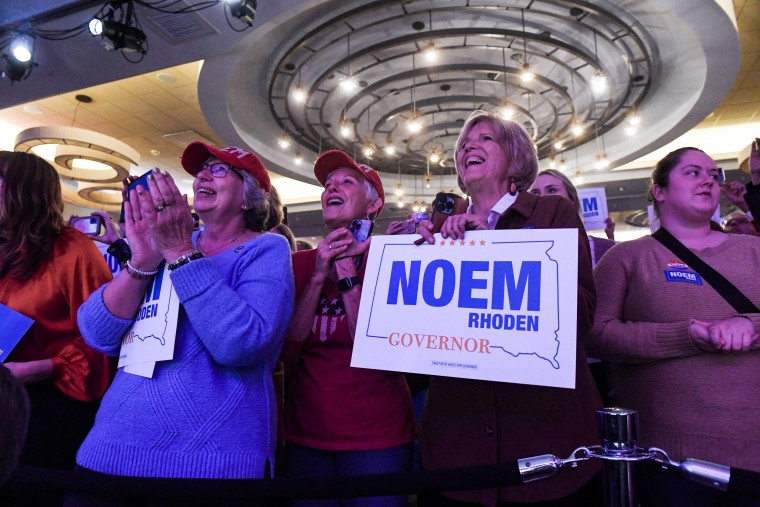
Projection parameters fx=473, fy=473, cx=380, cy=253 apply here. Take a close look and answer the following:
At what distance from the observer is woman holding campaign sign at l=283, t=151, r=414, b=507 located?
4.33 ft

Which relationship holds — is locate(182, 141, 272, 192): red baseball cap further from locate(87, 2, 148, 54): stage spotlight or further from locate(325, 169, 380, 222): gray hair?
locate(87, 2, 148, 54): stage spotlight

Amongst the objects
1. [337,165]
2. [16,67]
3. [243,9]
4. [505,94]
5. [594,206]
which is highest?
[505,94]

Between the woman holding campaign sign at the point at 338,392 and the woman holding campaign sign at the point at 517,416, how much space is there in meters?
0.14

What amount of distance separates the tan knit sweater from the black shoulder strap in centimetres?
2

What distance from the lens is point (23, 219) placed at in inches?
57.3

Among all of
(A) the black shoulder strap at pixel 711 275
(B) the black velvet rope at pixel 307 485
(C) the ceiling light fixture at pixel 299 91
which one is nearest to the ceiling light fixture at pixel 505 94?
(C) the ceiling light fixture at pixel 299 91

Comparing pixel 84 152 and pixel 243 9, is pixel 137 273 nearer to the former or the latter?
pixel 243 9

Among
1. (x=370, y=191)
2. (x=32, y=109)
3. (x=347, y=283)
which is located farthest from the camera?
(x=32, y=109)

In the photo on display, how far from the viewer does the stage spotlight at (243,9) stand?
A: 4.30m

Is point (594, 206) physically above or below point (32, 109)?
below

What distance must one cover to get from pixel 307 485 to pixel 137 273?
0.67m

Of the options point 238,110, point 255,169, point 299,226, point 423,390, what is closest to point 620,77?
point 238,110

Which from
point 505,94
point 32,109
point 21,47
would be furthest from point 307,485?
point 32,109

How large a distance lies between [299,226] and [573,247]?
42.2 ft
